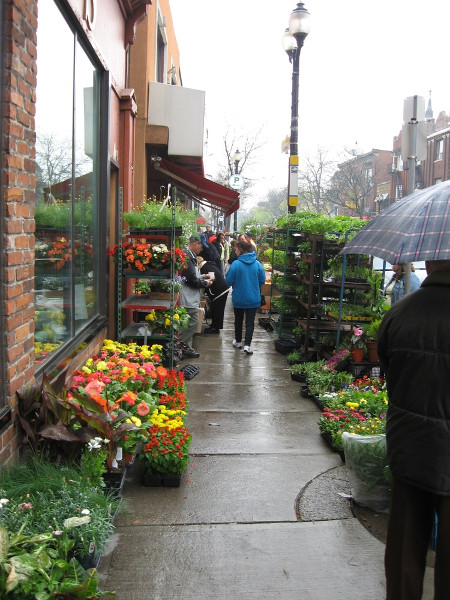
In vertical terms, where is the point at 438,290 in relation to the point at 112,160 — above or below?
below

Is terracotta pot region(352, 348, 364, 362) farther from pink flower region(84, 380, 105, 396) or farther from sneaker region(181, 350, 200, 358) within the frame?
pink flower region(84, 380, 105, 396)

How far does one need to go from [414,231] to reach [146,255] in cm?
504

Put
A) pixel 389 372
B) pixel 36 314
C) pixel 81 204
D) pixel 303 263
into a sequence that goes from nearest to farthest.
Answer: pixel 389 372, pixel 36 314, pixel 81 204, pixel 303 263

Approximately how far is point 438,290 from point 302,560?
1887 mm

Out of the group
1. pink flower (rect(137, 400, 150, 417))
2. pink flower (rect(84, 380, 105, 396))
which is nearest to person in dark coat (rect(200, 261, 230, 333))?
pink flower (rect(137, 400, 150, 417))

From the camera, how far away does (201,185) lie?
464 inches

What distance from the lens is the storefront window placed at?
15.3ft

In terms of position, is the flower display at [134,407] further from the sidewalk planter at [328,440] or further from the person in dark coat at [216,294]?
the person in dark coat at [216,294]

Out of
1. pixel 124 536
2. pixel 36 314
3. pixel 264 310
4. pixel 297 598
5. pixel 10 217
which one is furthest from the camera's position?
pixel 264 310

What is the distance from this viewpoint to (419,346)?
2.72 metres

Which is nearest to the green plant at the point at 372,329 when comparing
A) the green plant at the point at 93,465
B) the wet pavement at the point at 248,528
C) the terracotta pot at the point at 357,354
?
the terracotta pot at the point at 357,354

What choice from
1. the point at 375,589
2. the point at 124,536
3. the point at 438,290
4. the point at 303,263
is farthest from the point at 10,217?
the point at 303,263

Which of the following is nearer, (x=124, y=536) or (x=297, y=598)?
(x=297, y=598)

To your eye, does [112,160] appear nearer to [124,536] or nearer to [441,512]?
[124,536]
